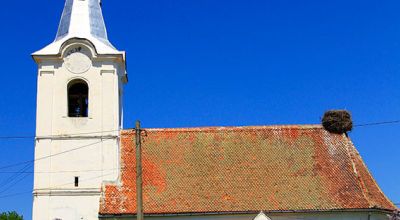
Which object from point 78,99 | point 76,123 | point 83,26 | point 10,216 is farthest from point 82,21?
point 10,216

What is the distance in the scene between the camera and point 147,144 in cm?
3206

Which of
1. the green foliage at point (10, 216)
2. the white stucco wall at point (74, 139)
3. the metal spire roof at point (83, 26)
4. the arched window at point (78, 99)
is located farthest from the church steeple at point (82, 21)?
the green foliage at point (10, 216)

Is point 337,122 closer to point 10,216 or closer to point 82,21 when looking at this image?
point 82,21

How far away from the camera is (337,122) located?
3325cm

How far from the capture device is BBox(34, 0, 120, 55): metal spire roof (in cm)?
3123

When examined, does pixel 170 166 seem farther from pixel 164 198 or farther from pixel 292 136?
pixel 292 136

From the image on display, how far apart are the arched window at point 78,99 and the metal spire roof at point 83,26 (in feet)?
6.04

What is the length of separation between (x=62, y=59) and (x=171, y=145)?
20.8 ft

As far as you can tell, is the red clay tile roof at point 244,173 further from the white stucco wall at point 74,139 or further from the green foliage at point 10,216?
the green foliage at point 10,216

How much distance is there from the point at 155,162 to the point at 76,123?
394 centimetres

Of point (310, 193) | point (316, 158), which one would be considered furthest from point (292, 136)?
point (310, 193)

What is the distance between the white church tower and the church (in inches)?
1.7

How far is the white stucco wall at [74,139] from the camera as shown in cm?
2956

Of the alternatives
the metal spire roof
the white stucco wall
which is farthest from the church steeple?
the white stucco wall
